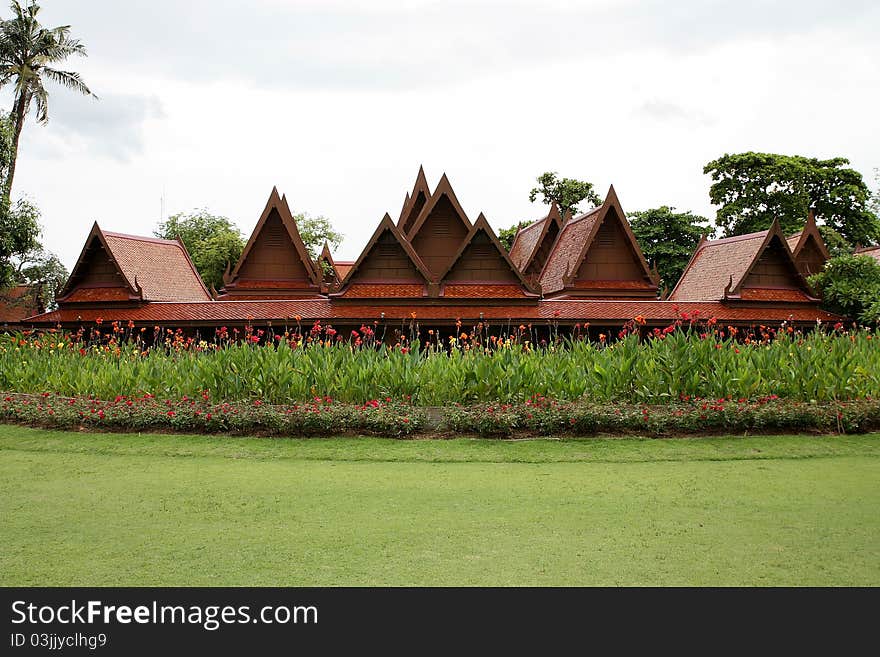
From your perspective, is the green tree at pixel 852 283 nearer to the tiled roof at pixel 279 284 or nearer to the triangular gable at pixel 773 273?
the triangular gable at pixel 773 273

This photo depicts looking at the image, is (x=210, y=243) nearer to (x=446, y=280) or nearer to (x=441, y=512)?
(x=446, y=280)

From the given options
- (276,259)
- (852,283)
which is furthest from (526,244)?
(852,283)

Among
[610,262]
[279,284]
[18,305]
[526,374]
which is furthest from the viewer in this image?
[18,305]

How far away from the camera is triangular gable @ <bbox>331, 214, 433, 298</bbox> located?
16.7 meters

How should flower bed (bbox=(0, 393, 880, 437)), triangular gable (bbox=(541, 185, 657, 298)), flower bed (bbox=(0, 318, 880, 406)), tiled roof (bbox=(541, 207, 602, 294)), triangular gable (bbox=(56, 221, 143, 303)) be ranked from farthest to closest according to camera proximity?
tiled roof (bbox=(541, 207, 602, 294))
triangular gable (bbox=(541, 185, 657, 298))
triangular gable (bbox=(56, 221, 143, 303))
flower bed (bbox=(0, 318, 880, 406))
flower bed (bbox=(0, 393, 880, 437))

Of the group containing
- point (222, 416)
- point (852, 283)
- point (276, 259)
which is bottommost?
point (222, 416)

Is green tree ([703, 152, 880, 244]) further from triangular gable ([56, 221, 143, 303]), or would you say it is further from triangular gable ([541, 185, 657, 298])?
triangular gable ([56, 221, 143, 303])

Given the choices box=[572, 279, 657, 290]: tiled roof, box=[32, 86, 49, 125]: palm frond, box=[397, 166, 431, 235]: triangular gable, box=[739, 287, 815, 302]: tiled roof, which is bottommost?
box=[739, 287, 815, 302]: tiled roof

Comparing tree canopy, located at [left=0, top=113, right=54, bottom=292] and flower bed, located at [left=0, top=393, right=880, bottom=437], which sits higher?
tree canopy, located at [left=0, top=113, right=54, bottom=292]

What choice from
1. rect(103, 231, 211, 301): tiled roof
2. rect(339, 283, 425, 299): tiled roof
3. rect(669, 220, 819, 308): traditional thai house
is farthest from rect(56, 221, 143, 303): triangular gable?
rect(669, 220, 819, 308): traditional thai house

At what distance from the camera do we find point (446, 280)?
1695 centimetres

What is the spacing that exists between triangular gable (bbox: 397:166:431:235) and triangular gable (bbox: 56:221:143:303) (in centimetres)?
777

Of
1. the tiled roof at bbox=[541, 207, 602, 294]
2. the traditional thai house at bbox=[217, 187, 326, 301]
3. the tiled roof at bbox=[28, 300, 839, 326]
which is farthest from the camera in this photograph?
the traditional thai house at bbox=[217, 187, 326, 301]

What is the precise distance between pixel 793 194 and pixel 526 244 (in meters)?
17.6
